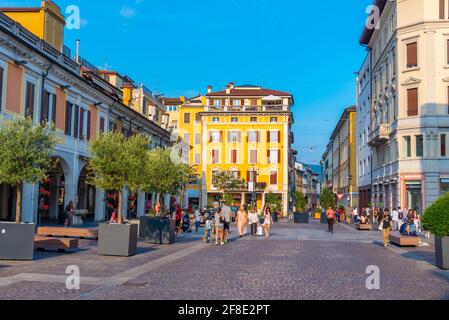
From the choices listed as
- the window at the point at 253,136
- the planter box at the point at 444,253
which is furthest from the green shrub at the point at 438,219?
the window at the point at 253,136

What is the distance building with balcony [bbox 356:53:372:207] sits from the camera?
5334cm

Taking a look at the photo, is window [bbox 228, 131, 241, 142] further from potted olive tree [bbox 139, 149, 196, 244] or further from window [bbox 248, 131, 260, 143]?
potted olive tree [bbox 139, 149, 196, 244]

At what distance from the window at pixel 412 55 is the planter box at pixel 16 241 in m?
31.2

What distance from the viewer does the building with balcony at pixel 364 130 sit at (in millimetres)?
53344

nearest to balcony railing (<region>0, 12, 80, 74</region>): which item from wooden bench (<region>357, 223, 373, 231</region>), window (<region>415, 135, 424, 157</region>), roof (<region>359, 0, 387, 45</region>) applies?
wooden bench (<region>357, 223, 373, 231</region>)

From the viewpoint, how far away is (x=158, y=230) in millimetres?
20531

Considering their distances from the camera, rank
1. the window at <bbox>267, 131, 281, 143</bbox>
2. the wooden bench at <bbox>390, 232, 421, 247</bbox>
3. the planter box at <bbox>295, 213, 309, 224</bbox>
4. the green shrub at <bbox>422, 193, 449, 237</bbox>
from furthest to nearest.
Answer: the window at <bbox>267, 131, 281, 143</bbox> < the planter box at <bbox>295, 213, 309, 224</bbox> < the wooden bench at <bbox>390, 232, 421, 247</bbox> < the green shrub at <bbox>422, 193, 449, 237</bbox>

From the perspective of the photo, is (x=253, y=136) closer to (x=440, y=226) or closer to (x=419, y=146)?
(x=419, y=146)

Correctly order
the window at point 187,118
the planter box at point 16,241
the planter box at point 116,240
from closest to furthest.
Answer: the planter box at point 16,241
the planter box at point 116,240
the window at point 187,118

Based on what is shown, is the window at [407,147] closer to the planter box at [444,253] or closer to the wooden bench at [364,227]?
the wooden bench at [364,227]

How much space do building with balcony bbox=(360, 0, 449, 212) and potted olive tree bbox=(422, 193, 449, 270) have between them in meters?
21.7

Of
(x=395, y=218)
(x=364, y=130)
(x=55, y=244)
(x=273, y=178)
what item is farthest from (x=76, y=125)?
(x=273, y=178)

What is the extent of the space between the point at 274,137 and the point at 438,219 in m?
58.2
